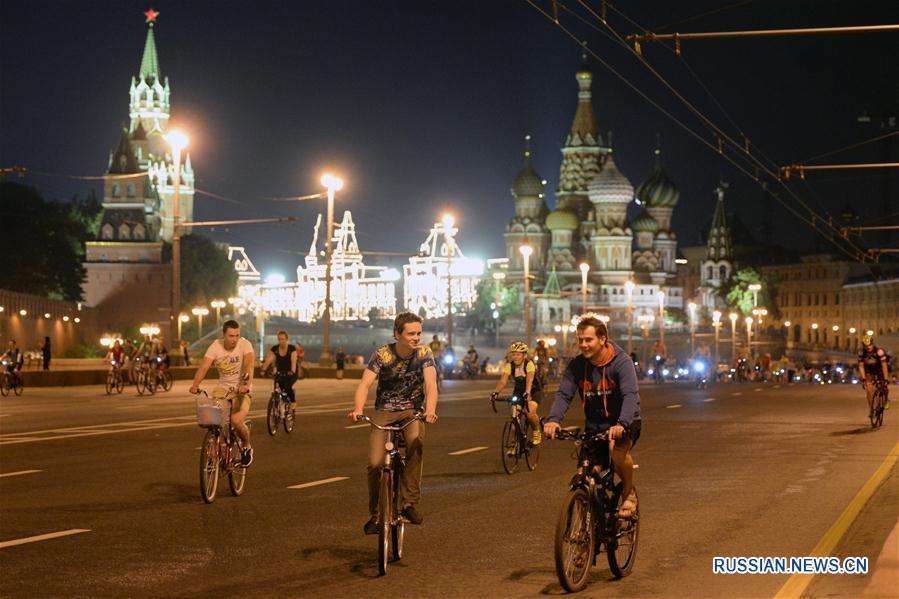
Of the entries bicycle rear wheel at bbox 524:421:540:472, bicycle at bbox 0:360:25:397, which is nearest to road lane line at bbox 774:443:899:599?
bicycle rear wheel at bbox 524:421:540:472

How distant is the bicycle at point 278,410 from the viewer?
75.0 ft

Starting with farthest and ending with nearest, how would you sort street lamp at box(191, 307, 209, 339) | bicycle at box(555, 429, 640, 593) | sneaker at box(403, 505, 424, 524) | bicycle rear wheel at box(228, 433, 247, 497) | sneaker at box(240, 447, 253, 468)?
street lamp at box(191, 307, 209, 339), sneaker at box(240, 447, 253, 468), bicycle rear wheel at box(228, 433, 247, 497), sneaker at box(403, 505, 424, 524), bicycle at box(555, 429, 640, 593)

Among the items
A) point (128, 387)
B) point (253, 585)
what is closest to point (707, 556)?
point (253, 585)

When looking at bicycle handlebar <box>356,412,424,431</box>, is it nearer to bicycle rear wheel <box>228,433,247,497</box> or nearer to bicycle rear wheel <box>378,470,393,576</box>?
bicycle rear wheel <box>378,470,393,576</box>

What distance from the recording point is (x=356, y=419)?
10.6 meters

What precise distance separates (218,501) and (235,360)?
1.51 metres

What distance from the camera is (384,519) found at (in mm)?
9758

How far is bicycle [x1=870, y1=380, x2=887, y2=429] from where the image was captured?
25803 millimetres

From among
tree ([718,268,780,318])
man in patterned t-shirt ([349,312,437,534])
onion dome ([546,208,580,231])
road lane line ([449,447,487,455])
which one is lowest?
road lane line ([449,447,487,455])

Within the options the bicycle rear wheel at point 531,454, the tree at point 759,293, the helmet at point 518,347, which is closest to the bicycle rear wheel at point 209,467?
the bicycle rear wheel at point 531,454

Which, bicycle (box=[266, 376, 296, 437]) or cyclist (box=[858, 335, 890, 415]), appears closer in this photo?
bicycle (box=[266, 376, 296, 437])

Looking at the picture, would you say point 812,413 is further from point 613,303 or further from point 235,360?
point 613,303

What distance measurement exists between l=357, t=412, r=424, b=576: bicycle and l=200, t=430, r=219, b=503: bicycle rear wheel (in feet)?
10.7

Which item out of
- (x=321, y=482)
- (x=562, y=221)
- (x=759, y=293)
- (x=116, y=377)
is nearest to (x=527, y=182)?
(x=562, y=221)
